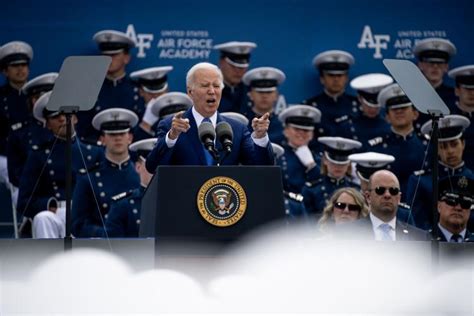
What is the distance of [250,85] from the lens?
9719 millimetres

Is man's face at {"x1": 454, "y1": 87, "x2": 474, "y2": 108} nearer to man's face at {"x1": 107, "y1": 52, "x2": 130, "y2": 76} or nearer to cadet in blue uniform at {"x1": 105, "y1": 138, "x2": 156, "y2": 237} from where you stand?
cadet in blue uniform at {"x1": 105, "y1": 138, "x2": 156, "y2": 237}

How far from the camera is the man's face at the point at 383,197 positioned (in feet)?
25.8

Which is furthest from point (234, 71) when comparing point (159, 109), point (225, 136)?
point (225, 136)

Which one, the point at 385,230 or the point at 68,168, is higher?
the point at 68,168

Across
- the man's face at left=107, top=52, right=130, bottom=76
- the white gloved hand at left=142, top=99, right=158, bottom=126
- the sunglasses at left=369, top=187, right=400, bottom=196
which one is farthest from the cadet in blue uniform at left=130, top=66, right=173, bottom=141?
the sunglasses at left=369, top=187, right=400, bottom=196

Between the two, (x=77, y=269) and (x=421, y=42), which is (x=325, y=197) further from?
(x=77, y=269)

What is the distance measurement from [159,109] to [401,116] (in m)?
1.97

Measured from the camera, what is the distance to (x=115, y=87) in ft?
31.8

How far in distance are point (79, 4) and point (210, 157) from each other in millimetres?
3820

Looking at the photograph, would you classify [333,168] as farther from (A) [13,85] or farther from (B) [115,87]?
(A) [13,85]

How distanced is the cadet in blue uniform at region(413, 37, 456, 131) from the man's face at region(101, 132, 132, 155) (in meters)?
2.35

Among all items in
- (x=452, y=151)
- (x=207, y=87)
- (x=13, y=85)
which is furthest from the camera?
(x=452, y=151)

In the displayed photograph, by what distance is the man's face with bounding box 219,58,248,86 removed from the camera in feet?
31.9

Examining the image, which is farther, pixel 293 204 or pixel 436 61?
pixel 436 61
